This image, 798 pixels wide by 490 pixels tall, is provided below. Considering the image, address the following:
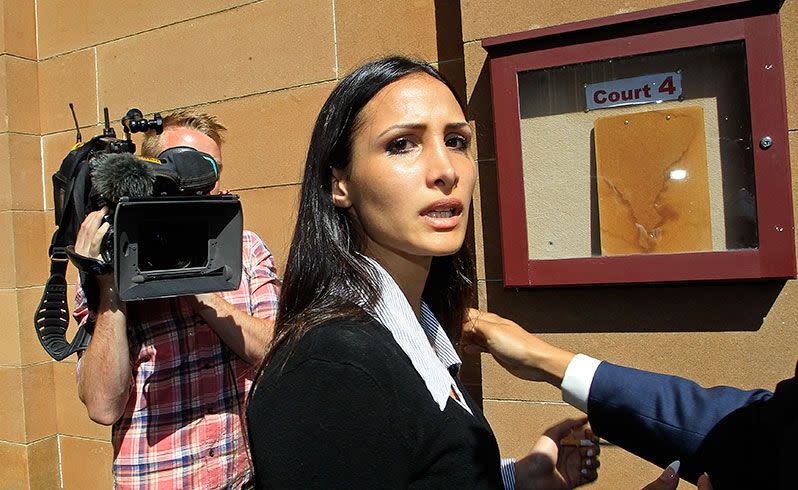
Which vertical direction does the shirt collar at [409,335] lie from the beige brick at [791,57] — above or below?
below

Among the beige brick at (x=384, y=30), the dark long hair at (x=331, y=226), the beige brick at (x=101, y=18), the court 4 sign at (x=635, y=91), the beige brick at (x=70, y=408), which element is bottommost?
the beige brick at (x=70, y=408)

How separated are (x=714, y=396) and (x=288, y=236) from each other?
2240 millimetres

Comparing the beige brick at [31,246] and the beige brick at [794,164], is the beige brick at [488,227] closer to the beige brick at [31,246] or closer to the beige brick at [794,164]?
the beige brick at [794,164]

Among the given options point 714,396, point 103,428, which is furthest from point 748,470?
point 103,428

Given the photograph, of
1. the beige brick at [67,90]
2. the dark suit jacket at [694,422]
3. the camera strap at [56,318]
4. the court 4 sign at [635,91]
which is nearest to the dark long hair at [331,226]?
the dark suit jacket at [694,422]

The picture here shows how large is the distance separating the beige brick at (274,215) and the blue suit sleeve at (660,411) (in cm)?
196

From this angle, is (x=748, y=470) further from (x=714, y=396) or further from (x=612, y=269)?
(x=612, y=269)

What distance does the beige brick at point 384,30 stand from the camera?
3.12 metres

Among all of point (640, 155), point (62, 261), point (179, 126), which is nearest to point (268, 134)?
point (179, 126)

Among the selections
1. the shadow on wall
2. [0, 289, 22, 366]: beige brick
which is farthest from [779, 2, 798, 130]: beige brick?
[0, 289, 22, 366]: beige brick

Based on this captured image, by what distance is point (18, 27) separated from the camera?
4.14m

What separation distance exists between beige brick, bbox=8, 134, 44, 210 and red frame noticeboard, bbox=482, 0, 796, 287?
3.07 metres

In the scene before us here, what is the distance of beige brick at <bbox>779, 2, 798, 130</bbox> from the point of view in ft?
7.69

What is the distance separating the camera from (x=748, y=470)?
1380 mm
